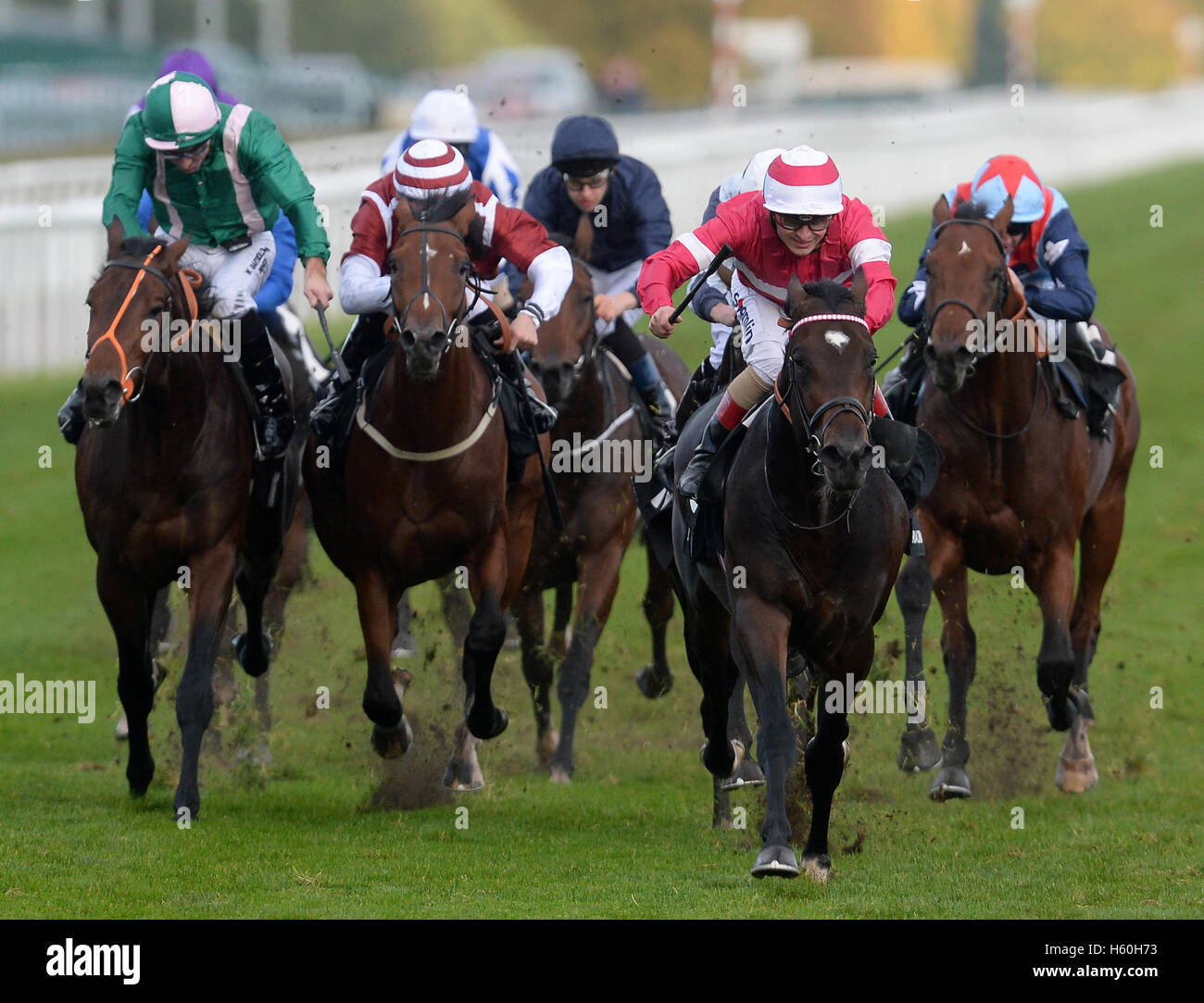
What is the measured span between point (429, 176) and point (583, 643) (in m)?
2.42

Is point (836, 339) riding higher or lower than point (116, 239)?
lower

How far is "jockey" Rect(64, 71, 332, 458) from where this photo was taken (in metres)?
8.03

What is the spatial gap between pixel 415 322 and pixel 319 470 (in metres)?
1.28

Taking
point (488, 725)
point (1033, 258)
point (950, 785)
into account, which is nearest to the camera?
point (488, 725)

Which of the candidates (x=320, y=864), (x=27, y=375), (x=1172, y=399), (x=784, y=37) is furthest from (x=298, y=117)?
(x=320, y=864)

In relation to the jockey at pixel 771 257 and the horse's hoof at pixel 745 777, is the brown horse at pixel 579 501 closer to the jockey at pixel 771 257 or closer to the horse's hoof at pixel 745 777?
the horse's hoof at pixel 745 777

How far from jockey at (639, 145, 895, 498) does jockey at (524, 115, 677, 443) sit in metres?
2.45

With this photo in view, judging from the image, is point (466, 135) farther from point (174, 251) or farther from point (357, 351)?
point (174, 251)

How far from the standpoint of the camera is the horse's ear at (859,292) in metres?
6.36

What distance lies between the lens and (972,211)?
26.5 feet

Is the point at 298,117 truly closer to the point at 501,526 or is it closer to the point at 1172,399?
the point at 1172,399

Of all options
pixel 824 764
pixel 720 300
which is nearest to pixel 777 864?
pixel 824 764

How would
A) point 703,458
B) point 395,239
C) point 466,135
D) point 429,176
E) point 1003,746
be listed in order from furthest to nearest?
point 466,135
point 1003,746
point 429,176
point 395,239
point 703,458

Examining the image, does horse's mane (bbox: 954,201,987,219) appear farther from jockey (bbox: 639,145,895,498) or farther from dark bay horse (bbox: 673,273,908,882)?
dark bay horse (bbox: 673,273,908,882)
